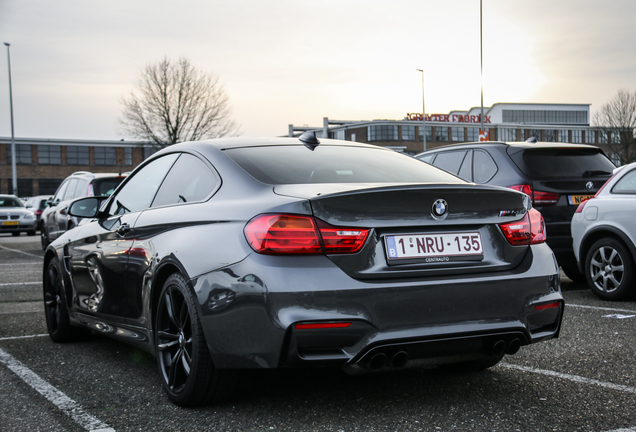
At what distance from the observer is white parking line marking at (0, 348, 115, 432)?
3.23 meters

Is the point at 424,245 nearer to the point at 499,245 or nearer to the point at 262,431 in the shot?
the point at 499,245

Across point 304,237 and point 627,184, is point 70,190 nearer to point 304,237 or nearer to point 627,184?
point 627,184

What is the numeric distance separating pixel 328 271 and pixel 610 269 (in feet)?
16.5

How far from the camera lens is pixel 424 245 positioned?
314 centimetres

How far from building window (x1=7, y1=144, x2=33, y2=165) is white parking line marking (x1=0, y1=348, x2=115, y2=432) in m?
77.6

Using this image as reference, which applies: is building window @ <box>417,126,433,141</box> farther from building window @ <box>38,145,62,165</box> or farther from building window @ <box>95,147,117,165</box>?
building window @ <box>38,145,62,165</box>

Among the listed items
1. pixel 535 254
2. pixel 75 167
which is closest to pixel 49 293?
pixel 535 254

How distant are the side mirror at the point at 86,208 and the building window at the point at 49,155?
77718 mm

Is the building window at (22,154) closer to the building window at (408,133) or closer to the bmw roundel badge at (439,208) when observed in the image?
the building window at (408,133)

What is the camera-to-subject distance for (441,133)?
98.1 m

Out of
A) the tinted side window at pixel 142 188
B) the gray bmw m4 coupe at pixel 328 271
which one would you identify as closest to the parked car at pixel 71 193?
the tinted side window at pixel 142 188

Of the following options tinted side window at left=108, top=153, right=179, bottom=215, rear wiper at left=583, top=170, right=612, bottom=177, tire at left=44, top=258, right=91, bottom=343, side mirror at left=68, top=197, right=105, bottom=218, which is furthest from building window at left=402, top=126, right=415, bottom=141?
tinted side window at left=108, top=153, right=179, bottom=215

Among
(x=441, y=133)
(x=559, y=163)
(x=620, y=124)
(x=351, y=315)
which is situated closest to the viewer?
(x=351, y=315)

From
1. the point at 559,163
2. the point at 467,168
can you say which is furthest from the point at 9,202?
the point at 559,163
